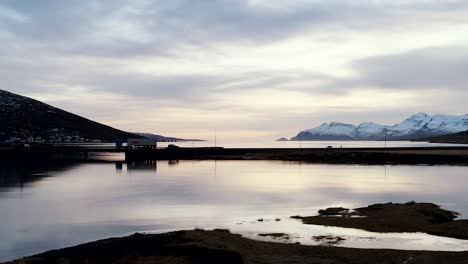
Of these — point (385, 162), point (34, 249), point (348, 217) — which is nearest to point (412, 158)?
point (385, 162)

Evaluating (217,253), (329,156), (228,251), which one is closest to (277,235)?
(228,251)

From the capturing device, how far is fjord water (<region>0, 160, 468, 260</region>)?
28295 mm

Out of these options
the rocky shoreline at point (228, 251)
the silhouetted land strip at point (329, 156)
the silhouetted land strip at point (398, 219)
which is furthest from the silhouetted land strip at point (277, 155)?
the rocky shoreline at point (228, 251)

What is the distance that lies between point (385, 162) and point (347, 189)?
2543 inches

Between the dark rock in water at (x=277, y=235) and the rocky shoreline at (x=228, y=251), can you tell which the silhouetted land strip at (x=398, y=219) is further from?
the dark rock in water at (x=277, y=235)

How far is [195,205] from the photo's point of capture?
149ft

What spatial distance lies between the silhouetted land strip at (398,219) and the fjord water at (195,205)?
153 cm

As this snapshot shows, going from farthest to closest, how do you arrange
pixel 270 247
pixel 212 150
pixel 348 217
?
pixel 212 150
pixel 348 217
pixel 270 247

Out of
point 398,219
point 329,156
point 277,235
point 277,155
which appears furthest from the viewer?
point 277,155

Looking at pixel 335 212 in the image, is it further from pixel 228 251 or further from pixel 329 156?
pixel 329 156

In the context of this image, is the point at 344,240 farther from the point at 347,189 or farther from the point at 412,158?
the point at 412,158

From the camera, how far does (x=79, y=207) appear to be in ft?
146

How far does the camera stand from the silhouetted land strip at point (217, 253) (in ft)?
67.8

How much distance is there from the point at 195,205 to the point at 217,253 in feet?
76.9
